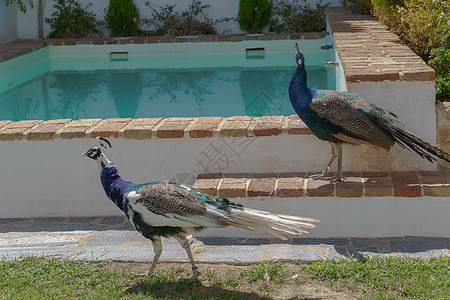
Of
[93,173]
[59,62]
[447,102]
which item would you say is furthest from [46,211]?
[59,62]

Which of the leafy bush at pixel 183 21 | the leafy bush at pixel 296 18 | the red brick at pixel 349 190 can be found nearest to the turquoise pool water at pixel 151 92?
the leafy bush at pixel 296 18

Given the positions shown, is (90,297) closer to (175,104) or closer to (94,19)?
(175,104)

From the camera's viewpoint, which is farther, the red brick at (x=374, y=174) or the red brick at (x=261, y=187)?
the red brick at (x=374, y=174)

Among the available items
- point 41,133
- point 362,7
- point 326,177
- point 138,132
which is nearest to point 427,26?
point 326,177

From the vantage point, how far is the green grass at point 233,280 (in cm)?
379

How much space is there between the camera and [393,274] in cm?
392

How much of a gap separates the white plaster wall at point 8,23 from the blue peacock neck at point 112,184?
1109 centimetres

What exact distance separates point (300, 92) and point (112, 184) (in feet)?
5.24

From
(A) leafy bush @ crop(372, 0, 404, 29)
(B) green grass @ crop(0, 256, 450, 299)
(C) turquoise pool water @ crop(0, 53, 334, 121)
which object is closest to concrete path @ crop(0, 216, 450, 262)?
(B) green grass @ crop(0, 256, 450, 299)

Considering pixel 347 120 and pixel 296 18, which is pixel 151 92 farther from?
pixel 347 120

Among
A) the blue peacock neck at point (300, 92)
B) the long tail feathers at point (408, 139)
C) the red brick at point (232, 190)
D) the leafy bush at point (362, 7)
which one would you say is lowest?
the red brick at point (232, 190)

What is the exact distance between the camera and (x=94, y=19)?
14.4 m

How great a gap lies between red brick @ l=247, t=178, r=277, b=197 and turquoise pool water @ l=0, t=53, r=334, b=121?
135 inches

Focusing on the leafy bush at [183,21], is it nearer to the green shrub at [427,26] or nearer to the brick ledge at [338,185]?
the green shrub at [427,26]
